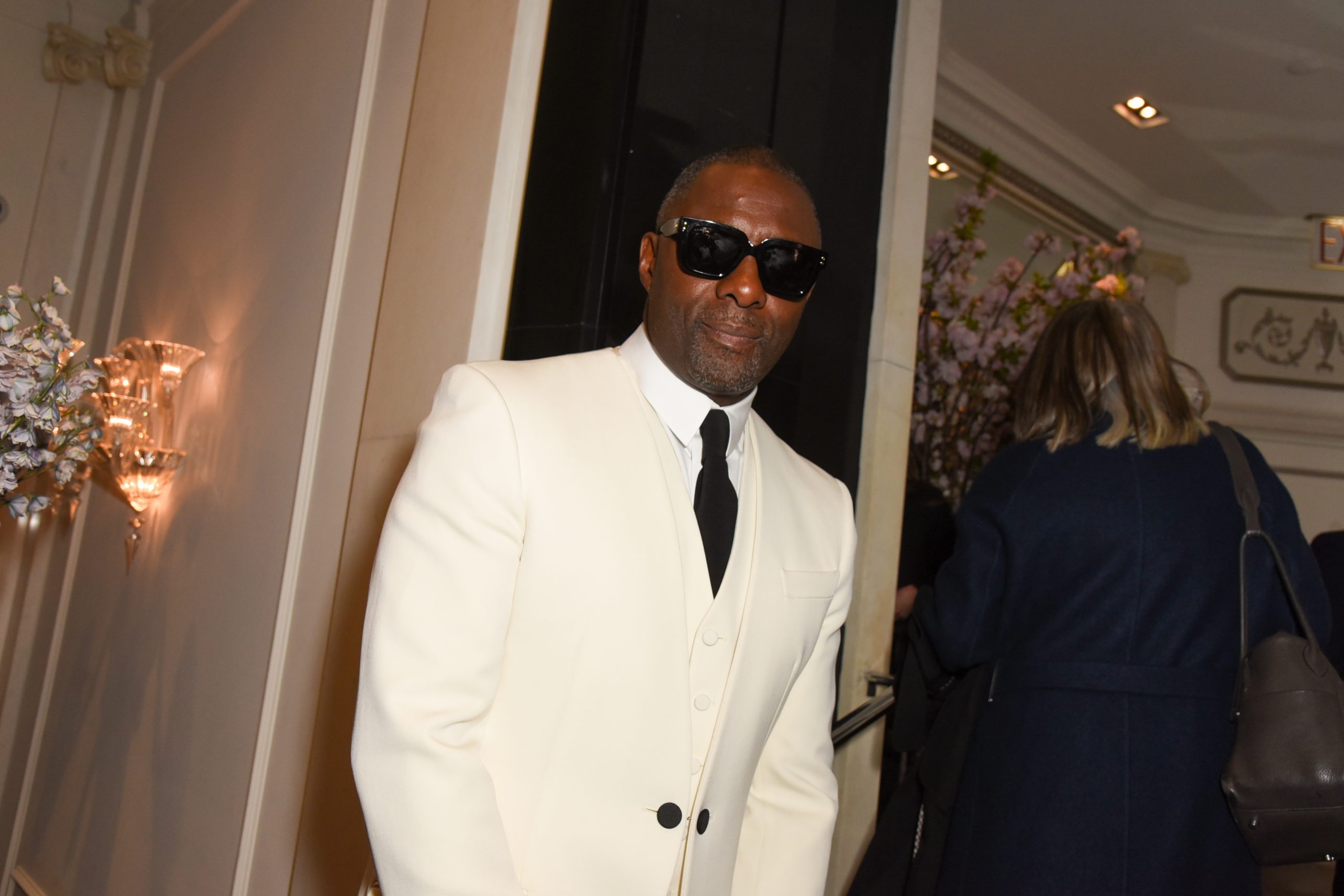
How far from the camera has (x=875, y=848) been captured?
90.7 inches

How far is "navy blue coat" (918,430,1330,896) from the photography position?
205 centimetres

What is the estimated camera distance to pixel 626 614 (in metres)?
1.44

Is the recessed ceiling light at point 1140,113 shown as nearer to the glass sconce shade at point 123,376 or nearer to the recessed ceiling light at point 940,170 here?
the recessed ceiling light at point 940,170

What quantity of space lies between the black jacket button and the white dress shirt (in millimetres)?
462

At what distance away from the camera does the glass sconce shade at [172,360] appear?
3590 millimetres

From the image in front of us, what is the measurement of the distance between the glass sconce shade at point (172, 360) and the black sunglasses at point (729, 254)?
2632mm

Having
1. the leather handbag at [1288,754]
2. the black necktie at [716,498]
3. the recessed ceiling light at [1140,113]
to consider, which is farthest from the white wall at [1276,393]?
the black necktie at [716,498]

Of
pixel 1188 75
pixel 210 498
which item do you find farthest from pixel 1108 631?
pixel 1188 75

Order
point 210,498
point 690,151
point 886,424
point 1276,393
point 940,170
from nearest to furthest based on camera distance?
1. point 690,151
2. point 886,424
3. point 210,498
4. point 940,170
5. point 1276,393

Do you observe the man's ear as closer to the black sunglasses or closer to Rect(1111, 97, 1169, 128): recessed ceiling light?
the black sunglasses

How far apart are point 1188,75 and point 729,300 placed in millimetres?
4468

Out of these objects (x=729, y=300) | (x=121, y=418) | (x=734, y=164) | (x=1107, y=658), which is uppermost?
(x=734, y=164)

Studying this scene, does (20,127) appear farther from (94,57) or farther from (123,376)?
(123,376)

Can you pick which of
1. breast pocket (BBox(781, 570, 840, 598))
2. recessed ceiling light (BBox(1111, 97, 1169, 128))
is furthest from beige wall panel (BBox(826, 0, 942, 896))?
recessed ceiling light (BBox(1111, 97, 1169, 128))
